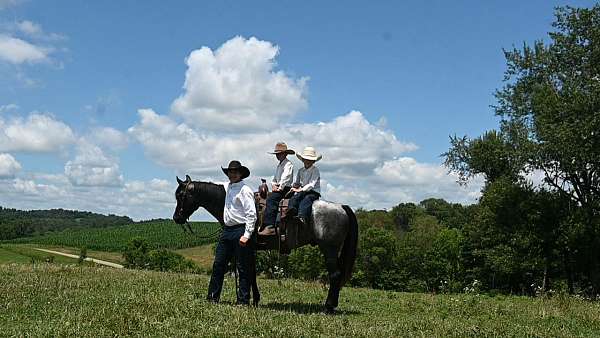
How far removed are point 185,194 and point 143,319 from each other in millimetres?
4027

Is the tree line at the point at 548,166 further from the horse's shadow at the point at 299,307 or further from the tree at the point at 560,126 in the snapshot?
the horse's shadow at the point at 299,307

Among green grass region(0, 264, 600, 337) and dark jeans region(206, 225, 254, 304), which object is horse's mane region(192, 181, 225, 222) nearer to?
dark jeans region(206, 225, 254, 304)

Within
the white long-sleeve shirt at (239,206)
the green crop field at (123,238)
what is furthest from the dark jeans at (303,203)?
the green crop field at (123,238)

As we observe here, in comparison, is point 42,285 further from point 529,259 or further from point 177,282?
point 529,259

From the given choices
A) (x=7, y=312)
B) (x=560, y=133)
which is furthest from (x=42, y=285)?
(x=560, y=133)

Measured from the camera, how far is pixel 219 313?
940 centimetres

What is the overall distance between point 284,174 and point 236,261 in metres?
1.96

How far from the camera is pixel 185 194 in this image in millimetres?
12047

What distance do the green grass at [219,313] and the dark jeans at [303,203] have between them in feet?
6.24

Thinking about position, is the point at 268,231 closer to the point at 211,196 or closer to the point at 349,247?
the point at 211,196

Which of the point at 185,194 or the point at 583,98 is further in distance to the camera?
the point at 583,98

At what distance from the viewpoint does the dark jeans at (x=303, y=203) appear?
1125 cm

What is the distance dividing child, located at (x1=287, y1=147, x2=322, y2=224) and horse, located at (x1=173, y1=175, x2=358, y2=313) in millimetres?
228

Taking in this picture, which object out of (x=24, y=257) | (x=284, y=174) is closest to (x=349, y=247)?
(x=284, y=174)
